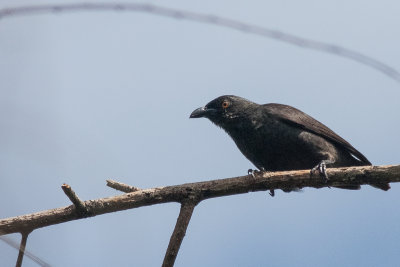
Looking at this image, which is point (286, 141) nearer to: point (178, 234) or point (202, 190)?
point (202, 190)

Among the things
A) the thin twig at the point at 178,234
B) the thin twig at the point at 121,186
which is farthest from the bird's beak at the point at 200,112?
the thin twig at the point at 178,234

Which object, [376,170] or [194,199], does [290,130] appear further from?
[194,199]

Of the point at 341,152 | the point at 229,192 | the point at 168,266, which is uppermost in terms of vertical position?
the point at 341,152

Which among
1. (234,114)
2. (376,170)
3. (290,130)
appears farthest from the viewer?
(234,114)

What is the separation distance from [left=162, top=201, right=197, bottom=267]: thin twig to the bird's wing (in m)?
2.77

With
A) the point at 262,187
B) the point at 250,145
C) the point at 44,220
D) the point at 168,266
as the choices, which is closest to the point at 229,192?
the point at 262,187

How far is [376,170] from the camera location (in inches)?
169

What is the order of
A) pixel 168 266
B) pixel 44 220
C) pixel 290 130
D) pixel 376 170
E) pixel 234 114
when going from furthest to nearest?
pixel 234 114
pixel 290 130
pixel 376 170
pixel 44 220
pixel 168 266

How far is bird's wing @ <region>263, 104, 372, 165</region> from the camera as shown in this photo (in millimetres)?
6289

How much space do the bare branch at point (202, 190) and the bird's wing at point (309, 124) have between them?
1853mm

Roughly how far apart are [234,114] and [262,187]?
248cm

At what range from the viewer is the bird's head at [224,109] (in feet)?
22.5

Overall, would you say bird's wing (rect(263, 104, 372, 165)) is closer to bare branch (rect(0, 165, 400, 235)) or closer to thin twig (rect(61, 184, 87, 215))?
bare branch (rect(0, 165, 400, 235))

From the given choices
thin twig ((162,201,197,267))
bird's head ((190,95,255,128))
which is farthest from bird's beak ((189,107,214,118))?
thin twig ((162,201,197,267))
